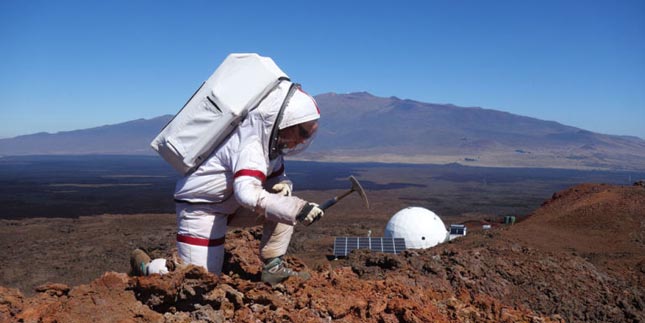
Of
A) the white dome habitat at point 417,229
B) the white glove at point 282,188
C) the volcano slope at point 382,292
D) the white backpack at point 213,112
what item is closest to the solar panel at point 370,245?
the white dome habitat at point 417,229

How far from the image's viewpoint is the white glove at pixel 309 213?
3.62 meters

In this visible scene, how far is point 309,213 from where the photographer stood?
363 cm

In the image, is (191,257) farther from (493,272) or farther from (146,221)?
(146,221)

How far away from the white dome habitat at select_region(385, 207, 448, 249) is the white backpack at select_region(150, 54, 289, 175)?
10863 millimetres

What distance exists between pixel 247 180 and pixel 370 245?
9.57 metres

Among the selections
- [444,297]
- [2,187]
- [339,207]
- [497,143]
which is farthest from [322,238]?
[497,143]

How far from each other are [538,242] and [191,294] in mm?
11244

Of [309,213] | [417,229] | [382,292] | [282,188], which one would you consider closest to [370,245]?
[417,229]

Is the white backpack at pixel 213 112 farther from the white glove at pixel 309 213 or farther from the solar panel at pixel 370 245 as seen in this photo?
the solar panel at pixel 370 245

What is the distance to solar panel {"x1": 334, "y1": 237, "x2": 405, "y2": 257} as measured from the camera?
12.7 metres

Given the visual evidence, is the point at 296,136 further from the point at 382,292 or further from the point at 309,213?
the point at 382,292

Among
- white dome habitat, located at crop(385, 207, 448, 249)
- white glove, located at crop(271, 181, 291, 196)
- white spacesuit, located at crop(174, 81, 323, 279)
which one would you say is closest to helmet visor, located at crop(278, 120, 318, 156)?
white spacesuit, located at crop(174, 81, 323, 279)

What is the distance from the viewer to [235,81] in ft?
12.9

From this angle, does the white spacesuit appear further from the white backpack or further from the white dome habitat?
the white dome habitat
